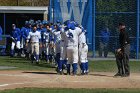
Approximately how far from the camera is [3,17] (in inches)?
1323

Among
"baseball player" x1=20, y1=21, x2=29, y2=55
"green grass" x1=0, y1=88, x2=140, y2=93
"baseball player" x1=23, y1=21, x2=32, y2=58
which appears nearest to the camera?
"green grass" x1=0, y1=88, x2=140, y2=93

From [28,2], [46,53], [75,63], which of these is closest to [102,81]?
[75,63]

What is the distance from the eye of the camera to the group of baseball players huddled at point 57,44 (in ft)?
58.8

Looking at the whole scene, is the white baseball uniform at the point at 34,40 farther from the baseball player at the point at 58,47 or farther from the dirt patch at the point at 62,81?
the dirt patch at the point at 62,81

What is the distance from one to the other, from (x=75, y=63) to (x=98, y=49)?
935 cm

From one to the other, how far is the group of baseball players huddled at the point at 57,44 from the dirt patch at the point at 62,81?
79 centimetres

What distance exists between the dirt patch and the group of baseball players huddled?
0.79 metres

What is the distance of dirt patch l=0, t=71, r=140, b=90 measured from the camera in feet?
49.4

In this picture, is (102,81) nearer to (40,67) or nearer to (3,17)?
(40,67)

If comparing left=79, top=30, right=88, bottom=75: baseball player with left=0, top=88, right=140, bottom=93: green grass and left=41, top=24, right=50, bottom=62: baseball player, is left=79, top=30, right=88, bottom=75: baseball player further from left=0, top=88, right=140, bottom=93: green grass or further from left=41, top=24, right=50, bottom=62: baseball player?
left=41, top=24, right=50, bottom=62: baseball player

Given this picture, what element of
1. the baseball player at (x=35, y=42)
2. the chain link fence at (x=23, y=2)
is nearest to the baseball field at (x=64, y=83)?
the baseball player at (x=35, y=42)

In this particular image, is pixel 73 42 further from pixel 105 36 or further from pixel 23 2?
pixel 23 2

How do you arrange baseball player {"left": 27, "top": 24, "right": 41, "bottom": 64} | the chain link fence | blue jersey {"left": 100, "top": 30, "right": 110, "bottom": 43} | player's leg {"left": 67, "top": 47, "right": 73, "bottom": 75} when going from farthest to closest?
the chain link fence < blue jersey {"left": 100, "top": 30, "right": 110, "bottom": 43} < baseball player {"left": 27, "top": 24, "right": 41, "bottom": 64} < player's leg {"left": 67, "top": 47, "right": 73, "bottom": 75}

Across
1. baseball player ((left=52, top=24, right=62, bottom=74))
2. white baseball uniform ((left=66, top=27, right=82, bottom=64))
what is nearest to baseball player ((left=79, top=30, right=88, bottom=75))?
white baseball uniform ((left=66, top=27, right=82, bottom=64))
